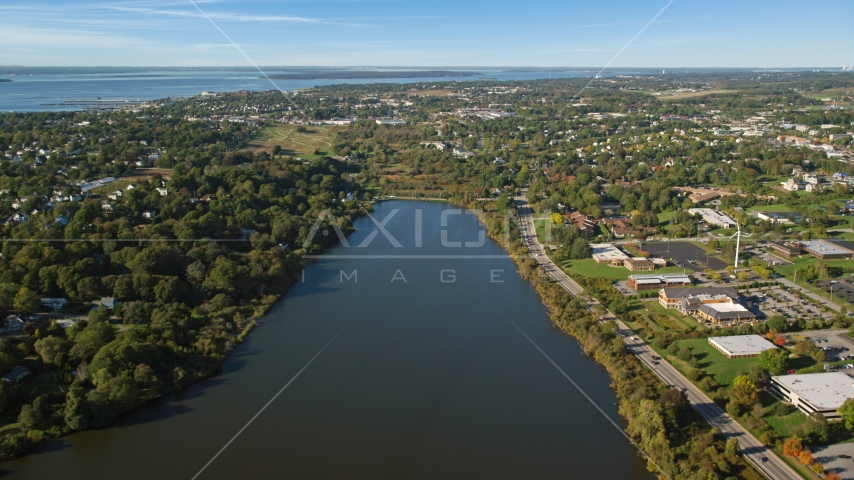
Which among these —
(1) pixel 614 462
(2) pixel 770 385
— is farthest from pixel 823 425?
(1) pixel 614 462

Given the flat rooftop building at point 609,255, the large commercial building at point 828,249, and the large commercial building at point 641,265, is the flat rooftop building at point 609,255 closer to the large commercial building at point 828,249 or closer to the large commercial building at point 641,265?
the large commercial building at point 641,265

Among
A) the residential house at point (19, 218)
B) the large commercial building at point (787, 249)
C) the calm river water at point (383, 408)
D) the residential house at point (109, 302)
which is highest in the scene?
the residential house at point (19, 218)

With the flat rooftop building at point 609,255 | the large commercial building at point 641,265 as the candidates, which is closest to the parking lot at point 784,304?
the large commercial building at point 641,265

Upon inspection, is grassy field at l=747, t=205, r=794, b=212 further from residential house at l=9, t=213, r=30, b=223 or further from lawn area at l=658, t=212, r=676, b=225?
residential house at l=9, t=213, r=30, b=223

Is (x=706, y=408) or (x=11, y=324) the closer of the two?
(x=706, y=408)

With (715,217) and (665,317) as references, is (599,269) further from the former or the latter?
(715,217)

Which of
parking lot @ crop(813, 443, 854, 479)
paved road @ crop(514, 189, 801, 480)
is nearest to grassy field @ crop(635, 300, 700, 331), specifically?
paved road @ crop(514, 189, 801, 480)

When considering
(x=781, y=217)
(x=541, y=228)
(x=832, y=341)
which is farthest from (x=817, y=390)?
(x=781, y=217)
